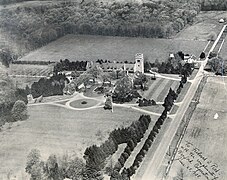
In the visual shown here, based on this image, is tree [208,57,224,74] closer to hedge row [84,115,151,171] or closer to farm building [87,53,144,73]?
farm building [87,53,144,73]

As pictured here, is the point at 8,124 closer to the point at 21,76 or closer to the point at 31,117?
the point at 31,117

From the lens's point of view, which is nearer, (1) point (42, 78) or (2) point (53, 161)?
(2) point (53, 161)

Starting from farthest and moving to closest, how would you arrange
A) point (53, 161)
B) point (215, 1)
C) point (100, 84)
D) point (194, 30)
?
point (215, 1), point (194, 30), point (100, 84), point (53, 161)

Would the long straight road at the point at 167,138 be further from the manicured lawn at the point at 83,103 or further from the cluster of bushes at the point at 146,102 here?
the manicured lawn at the point at 83,103

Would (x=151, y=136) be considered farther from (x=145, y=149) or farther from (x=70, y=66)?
(x=70, y=66)

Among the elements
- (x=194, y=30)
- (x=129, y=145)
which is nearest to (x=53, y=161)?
(x=129, y=145)

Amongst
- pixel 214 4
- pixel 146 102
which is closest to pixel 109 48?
pixel 146 102
